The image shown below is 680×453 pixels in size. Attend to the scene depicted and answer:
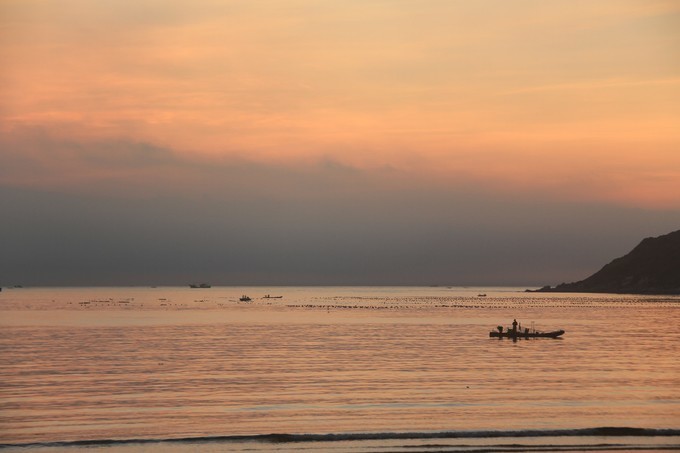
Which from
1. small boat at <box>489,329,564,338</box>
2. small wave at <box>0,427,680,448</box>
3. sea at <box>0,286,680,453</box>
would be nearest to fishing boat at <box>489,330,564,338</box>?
small boat at <box>489,329,564,338</box>

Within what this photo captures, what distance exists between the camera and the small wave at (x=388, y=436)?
3500 cm

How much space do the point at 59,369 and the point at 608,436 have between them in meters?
42.0

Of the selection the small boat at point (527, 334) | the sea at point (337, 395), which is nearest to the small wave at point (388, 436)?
the sea at point (337, 395)

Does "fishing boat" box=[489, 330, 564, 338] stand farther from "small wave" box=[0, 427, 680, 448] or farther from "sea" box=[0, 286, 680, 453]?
"small wave" box=[0, 427, 680, 448]

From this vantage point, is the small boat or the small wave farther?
the small boat

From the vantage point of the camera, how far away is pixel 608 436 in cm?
3553

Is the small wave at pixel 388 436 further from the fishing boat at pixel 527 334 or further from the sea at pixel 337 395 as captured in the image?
the fishing boat at pixel 527 334

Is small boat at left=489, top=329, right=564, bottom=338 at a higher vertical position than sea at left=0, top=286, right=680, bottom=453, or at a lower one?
higher

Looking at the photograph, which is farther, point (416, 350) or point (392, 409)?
point (416, 350)

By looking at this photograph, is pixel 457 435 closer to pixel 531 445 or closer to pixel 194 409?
pixel 531 445

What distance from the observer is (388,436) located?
116 feet

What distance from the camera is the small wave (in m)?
35.0

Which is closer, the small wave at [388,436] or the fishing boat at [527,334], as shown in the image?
the small wave at [388,436]

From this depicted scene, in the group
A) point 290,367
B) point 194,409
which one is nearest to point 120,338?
point 290,367
